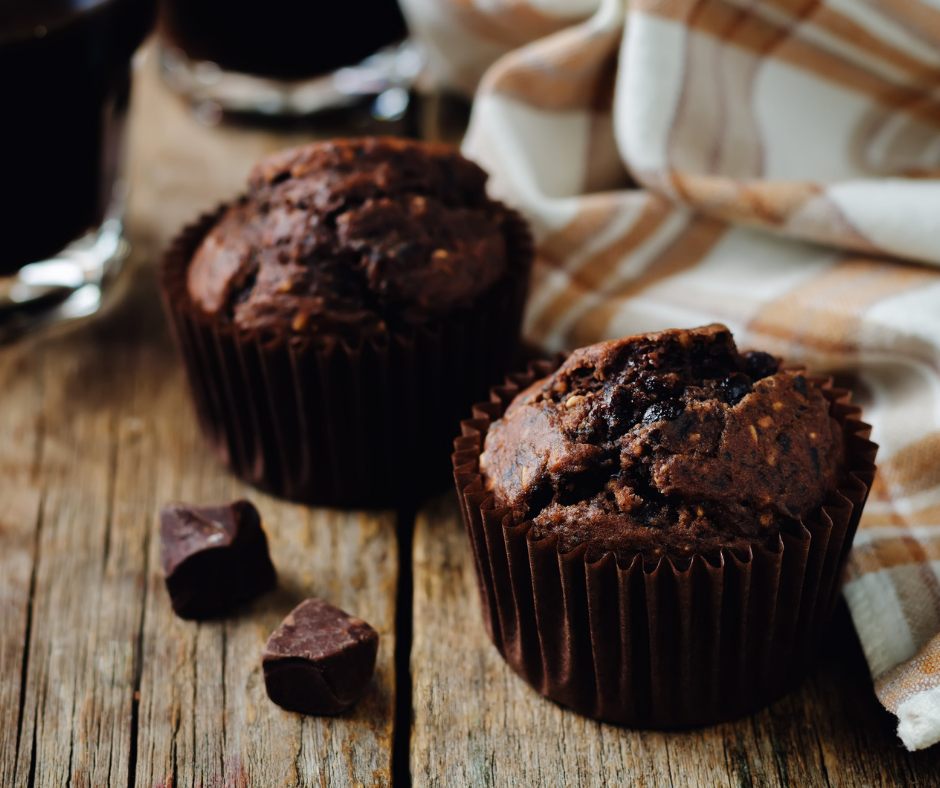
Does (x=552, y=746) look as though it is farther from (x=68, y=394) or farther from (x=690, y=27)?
(x=690, y=27)

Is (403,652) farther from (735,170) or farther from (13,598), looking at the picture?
(735,170)

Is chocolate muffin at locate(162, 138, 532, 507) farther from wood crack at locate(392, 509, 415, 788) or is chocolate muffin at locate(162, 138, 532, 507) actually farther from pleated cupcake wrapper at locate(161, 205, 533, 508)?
wood crack at locate(392, 509, 415, 788)

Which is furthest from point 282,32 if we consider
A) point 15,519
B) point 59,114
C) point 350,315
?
point 15,519

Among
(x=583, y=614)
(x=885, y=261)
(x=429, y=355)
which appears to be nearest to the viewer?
(x=583, y=614)

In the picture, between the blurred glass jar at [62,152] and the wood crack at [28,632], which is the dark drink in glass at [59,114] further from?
the wood crack at [28,632]

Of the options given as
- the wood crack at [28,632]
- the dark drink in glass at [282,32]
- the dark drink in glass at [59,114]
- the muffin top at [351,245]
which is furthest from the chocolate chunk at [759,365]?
the dark drink in glass at [282,32]

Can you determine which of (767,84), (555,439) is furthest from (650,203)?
(555,439)

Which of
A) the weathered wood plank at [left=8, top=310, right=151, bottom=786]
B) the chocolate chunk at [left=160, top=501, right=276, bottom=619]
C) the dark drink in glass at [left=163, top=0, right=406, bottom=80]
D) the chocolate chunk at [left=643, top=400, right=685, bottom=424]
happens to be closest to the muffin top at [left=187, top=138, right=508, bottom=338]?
the chocolate chunk at [left=160, top=501, right=276, bottom=619]
